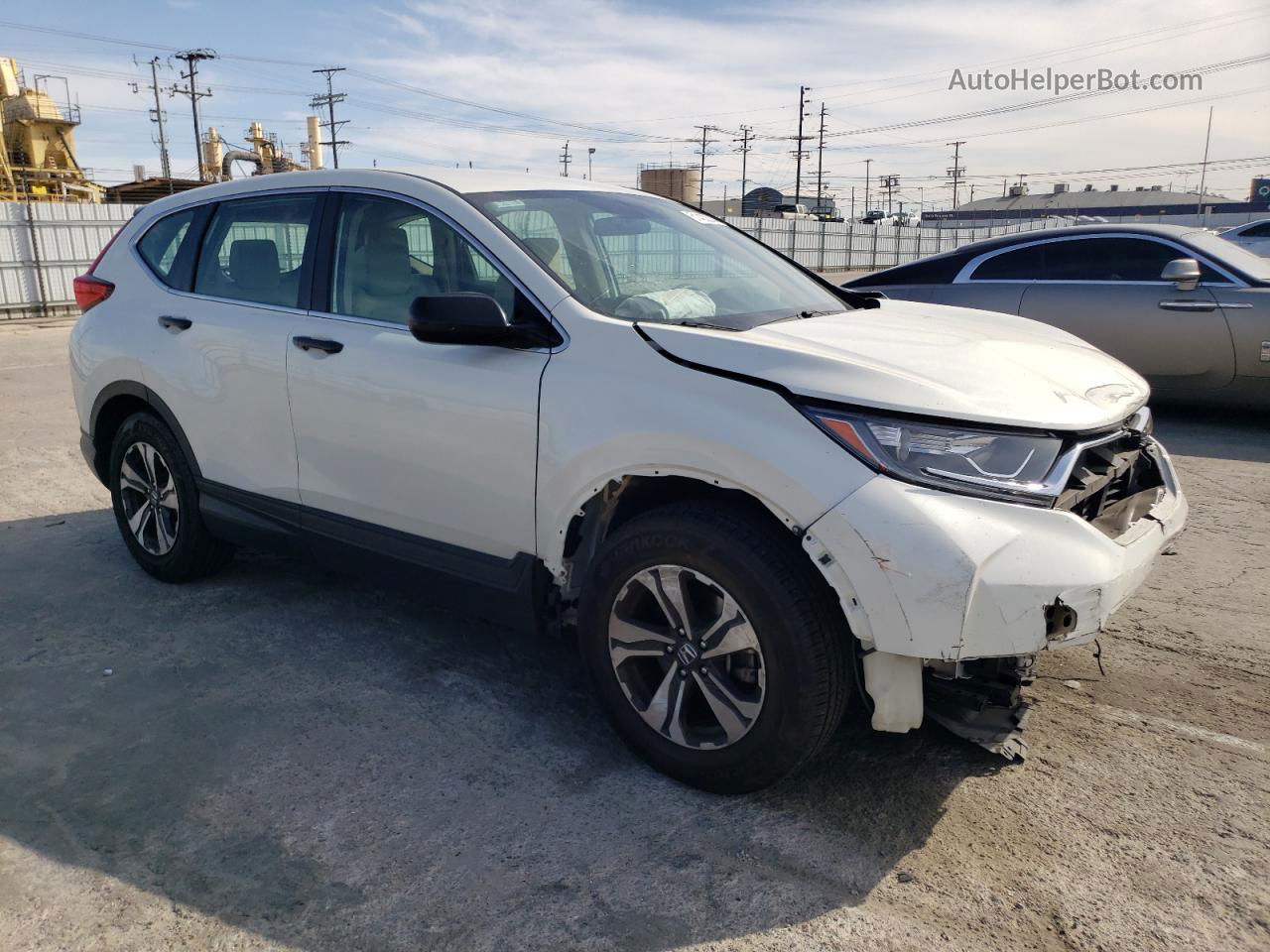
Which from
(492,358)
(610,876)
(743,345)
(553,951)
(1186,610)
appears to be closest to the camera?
(553,951)

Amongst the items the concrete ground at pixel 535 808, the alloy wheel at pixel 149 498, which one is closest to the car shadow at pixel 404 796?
the concrete ground at pixel 535 808

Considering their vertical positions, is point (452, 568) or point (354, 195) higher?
point (354, 195)

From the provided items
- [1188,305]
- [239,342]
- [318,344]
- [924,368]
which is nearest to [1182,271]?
[1188,305]

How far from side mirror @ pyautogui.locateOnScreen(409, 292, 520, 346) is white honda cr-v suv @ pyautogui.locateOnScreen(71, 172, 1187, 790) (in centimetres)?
1

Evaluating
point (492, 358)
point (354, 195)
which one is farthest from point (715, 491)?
point (354, 195)

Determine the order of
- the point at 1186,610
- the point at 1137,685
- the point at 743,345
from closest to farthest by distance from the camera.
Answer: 1. the point at 743,345
2. the point at 1137,685
3. the point at 1186,610

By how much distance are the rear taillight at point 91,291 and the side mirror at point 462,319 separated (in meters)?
2.44

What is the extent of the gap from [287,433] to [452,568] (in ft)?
3.22

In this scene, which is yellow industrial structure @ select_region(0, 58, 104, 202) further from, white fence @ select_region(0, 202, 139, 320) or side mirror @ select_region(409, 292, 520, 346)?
side mirror @ select_region(409, 292, 520, 346)

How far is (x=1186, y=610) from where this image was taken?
409 cm

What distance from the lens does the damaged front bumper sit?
2.30m

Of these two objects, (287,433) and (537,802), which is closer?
(537,802)

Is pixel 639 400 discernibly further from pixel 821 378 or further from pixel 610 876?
pixel 610 876

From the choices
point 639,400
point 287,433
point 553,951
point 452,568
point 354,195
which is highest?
point 354,195
